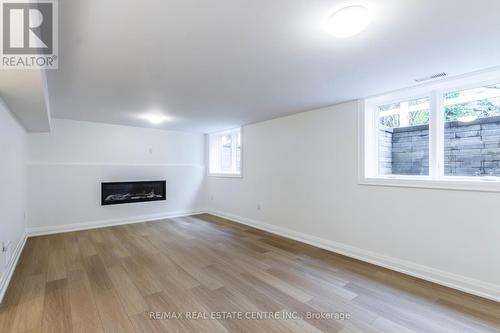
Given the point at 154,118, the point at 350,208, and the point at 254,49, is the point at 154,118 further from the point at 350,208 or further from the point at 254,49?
the point at 350,208

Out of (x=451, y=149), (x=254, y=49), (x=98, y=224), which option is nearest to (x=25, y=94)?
(x=254, y=49)

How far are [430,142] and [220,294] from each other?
9.33 ft

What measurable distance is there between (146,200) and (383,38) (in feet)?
17.0

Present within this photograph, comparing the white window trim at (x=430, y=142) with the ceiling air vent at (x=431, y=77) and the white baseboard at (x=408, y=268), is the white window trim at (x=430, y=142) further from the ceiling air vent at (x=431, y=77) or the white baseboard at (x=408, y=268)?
the white baseboard at (x=408, y=268)

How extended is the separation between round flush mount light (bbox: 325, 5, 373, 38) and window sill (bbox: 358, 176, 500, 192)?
6.48 feet

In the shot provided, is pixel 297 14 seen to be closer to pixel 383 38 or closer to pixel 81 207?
pixel 383 38

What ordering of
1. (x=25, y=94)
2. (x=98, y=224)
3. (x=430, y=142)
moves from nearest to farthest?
(x=25, y=94)
(x=430, y=142)
(x=98, y=224)

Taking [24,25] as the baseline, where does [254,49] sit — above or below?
above

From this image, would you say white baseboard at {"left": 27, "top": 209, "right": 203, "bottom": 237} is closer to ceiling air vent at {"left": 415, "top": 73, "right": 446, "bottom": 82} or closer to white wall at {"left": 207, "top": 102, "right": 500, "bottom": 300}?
white wall at {"left": 207, "top": 102, "right": 500, "bottom": 300}

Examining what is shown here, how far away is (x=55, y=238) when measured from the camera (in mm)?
4000

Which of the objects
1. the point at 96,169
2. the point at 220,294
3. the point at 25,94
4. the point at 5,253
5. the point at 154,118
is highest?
the point at 154,118

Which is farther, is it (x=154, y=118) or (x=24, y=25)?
(x=154, y=118)

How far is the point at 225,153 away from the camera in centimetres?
605

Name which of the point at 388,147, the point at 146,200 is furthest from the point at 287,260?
the point at 146,200
